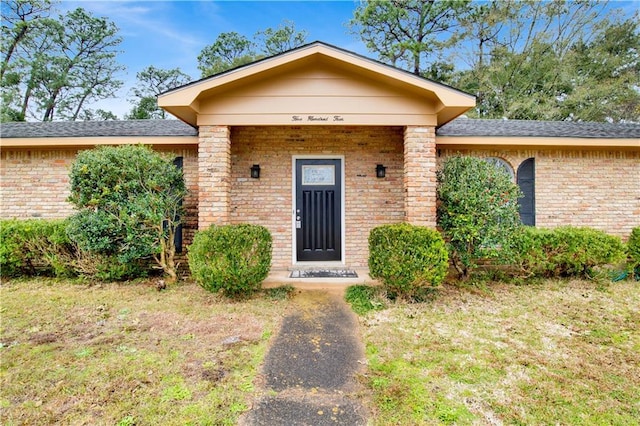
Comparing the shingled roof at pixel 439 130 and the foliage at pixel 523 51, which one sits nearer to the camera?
the shingled roof at pixel 439 130

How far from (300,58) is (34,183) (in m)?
6.15

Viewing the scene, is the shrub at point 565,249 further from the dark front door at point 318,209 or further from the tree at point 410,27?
the tree at point 410,27

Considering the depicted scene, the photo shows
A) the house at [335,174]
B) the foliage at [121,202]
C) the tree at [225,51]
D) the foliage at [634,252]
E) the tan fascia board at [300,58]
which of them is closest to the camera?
the tan fascia board at [300,58]

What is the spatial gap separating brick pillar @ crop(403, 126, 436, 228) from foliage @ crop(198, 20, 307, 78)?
57.1ft

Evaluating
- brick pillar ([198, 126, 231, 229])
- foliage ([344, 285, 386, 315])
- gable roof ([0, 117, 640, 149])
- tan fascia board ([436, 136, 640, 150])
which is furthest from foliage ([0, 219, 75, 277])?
tan fascia board ([436, 136, 640, 150])

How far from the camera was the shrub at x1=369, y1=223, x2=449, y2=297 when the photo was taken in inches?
167

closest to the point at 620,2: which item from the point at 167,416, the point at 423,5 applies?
the point at 423,5

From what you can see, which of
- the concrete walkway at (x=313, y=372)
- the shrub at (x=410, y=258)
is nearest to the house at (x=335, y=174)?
the shrub at (x=410, y=258)

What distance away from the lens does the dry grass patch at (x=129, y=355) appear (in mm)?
2176

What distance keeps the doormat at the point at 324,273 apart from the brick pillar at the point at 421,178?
5.08 feet

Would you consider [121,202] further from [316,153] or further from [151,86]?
[151,86]

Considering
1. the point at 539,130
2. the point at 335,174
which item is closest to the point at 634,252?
the point at 539,130

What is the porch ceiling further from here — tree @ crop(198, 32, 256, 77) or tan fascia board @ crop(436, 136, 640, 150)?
tree @ crop(198, 32, 256, 77)

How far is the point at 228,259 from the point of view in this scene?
4250 mm
